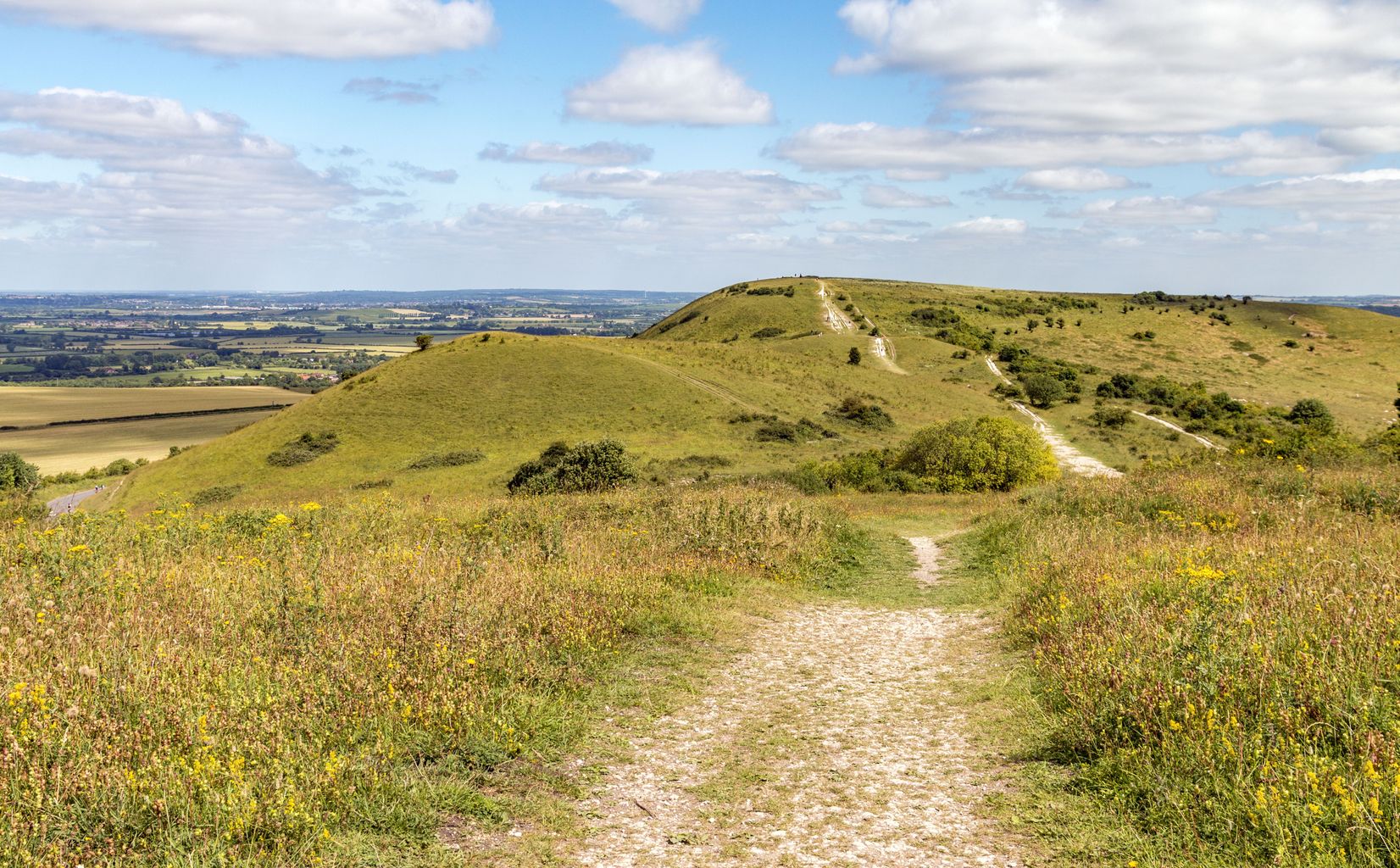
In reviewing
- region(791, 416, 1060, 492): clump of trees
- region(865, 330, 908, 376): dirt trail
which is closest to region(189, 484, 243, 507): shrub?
region(791, 416, 1060, 492): clump of trees

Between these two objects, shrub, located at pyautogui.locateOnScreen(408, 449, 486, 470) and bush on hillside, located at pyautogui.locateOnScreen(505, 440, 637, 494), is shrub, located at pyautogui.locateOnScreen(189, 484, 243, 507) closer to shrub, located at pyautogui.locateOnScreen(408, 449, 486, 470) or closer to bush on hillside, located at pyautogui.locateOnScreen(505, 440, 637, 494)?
shrub, located at pyautogui.locateOnScreen(408, 449, 486, 470)

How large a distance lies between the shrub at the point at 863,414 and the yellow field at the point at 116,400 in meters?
80.3

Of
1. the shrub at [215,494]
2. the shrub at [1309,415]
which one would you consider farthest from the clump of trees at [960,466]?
the shrub at [1309,415]

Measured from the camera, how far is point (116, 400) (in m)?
132

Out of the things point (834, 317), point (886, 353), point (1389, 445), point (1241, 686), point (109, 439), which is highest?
point (834, 317)

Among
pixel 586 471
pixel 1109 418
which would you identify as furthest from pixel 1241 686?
pixel 1109 418

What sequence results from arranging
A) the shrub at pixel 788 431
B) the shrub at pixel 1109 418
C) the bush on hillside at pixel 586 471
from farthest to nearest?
the shrub at pixel 1109 418, the shrub at pixel 788 431, the bush on hillside at pixel 586 471

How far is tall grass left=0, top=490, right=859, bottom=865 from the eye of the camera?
15.5ft

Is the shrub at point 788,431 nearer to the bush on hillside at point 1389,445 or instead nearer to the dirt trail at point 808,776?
the bush on hillside at point 1389,445

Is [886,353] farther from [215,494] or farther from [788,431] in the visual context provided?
[215,494]

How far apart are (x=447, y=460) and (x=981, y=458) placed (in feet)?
117

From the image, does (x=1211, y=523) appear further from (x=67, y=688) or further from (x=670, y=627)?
(x=67, y=688)

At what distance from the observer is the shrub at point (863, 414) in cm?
6800

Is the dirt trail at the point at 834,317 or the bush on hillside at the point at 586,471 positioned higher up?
the dirt trail at the point at 834,317
